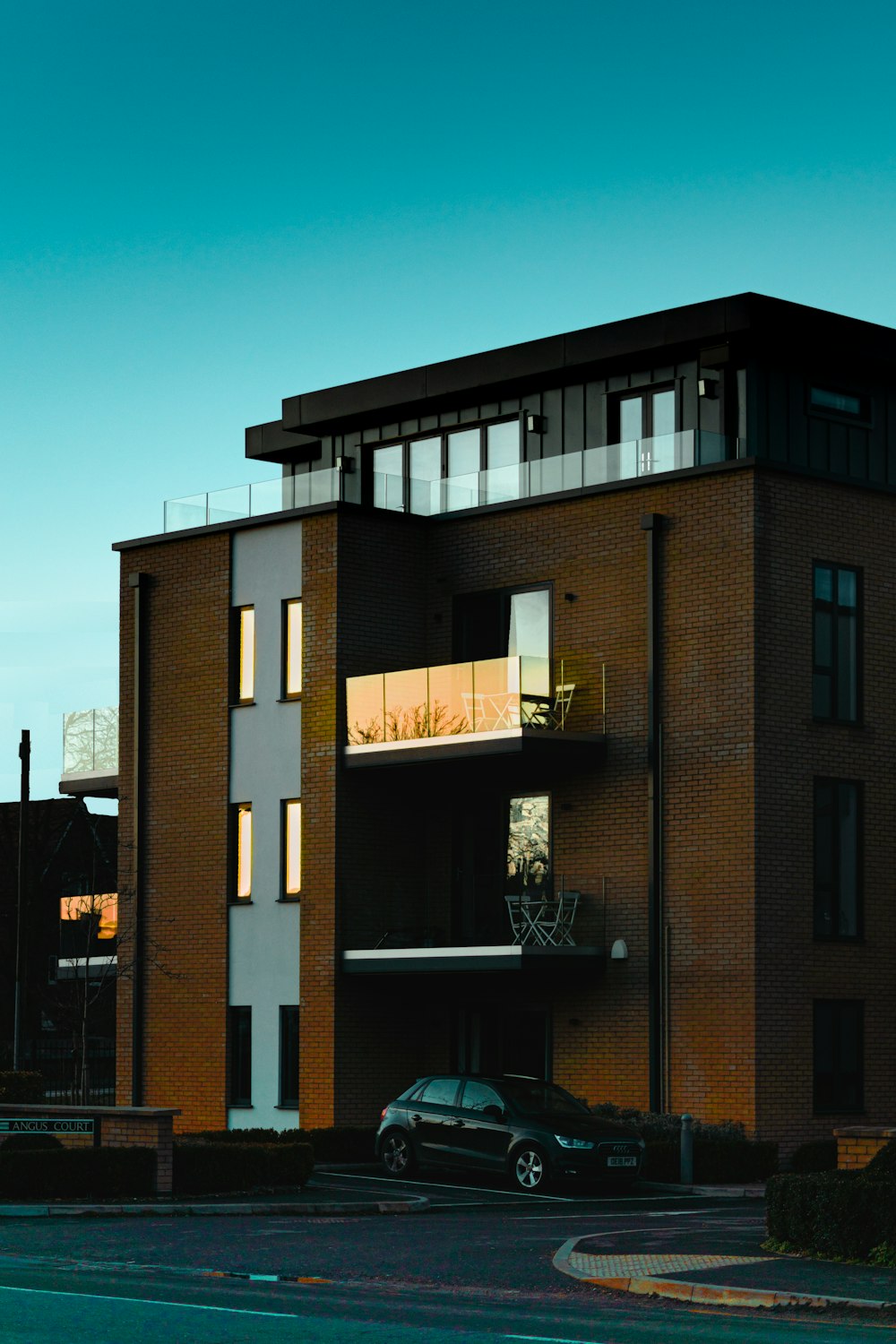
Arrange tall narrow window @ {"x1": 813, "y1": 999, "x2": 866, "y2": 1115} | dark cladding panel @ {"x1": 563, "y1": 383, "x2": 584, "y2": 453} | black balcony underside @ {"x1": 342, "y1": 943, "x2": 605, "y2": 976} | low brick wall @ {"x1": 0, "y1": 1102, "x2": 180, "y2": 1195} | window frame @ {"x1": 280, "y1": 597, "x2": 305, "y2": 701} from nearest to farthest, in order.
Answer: low brick wall @ {"x1": 0, "y1": 1102, "x2": 180, "y2": 1195}, tall narrow window @ {"x1": 813, "y1": 999, "x2": 866, "y2": 1115}, black balcony underside @ {"x1": 342, "y1": 943, "x2": 605, "y2": 976}, window frame @ {"x1": 280, "y1": 597, "x2": 305, "y2": 701}, dark cladding panel @ {"x1": 563, "y1": 383, "x2": 584, "y2": 453}

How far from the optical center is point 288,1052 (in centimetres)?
3180

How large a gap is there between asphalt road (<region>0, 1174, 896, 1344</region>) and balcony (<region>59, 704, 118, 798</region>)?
1521 cm

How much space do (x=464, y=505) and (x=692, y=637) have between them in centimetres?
539

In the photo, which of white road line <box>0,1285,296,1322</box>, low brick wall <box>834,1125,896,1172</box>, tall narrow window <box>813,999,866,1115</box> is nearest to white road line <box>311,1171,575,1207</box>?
low brick wall <box>834,1125,896,1172</box>

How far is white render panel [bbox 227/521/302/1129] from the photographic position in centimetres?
3194

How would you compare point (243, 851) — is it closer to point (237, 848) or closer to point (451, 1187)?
point (237, 848)

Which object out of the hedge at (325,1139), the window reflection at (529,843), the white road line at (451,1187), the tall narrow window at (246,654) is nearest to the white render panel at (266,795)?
the tall narrow window at (246,654)

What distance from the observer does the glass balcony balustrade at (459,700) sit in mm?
30000

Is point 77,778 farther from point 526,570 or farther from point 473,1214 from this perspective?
point 473,1214

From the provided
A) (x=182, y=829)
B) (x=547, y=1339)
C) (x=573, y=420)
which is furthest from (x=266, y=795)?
(x=547, y=1339)

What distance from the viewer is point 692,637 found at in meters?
29.7

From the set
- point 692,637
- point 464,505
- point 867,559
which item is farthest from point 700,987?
point 464,505

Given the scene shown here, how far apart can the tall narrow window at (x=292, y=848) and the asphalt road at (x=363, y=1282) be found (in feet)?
33.5

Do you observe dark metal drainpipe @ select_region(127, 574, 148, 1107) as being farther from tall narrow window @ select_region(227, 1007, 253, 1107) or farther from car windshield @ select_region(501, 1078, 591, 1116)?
car windshield @ select_region(501, 1078, 591, 1116)
